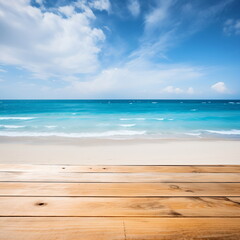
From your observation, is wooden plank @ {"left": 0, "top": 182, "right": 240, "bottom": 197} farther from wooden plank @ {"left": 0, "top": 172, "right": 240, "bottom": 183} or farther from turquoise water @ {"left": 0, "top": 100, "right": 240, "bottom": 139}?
turquoise water @ {"left": 0, "top": 100, "right": 240, "bottom": 139}

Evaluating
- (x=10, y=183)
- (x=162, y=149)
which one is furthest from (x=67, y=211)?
(x=162, y=149)

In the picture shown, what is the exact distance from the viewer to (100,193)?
1451 millimetres

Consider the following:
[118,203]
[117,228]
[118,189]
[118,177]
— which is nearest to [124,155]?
[118,177]

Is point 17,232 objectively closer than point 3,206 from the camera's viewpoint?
Yes

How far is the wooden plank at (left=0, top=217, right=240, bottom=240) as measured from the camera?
100 centimetres

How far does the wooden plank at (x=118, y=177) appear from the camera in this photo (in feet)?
5.49

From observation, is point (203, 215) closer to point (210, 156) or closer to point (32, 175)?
point (32, 175)

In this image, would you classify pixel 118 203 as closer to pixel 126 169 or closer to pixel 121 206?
pixel 121 206

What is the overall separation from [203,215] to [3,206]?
1.54 metres

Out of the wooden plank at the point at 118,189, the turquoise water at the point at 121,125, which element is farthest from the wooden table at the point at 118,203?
the turquoise water at the point at 121,125

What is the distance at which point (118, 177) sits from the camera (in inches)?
69.0

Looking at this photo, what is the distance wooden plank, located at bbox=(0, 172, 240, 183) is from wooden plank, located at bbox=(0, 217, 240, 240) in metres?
0.55

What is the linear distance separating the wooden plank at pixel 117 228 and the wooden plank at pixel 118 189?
300mm

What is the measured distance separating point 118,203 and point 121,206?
0.14ft
